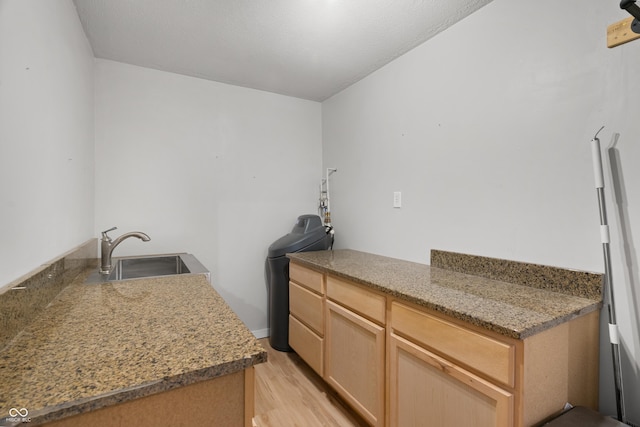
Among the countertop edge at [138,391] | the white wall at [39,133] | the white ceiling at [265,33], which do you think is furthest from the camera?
the white ceiling at [265,33]

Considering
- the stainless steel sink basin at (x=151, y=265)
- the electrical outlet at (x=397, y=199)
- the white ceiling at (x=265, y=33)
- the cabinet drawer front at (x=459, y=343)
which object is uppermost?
the white ceiling at (x=265, y=33)

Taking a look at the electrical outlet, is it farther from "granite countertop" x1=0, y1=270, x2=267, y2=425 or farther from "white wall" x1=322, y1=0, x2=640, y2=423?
"granite countertop" x1=0, y1=270, x2=267, y2=425

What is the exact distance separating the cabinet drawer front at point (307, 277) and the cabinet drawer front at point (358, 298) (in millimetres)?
104

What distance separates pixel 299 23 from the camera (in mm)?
1734

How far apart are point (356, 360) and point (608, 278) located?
1163 mm

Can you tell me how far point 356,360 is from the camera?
1.63 metres

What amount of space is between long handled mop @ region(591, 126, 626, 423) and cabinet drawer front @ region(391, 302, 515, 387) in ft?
1.47

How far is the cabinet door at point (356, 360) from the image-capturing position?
1478mm

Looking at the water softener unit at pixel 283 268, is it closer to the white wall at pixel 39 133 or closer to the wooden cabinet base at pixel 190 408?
the white wall at pixel 39 133

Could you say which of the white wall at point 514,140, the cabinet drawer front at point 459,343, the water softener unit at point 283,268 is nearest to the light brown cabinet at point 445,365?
the cabinet drawer front at point 459,343

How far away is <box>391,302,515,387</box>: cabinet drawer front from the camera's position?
96 centimetres

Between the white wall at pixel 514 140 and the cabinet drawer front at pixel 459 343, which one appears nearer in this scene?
the cabinet drawer front at pixel 459 343

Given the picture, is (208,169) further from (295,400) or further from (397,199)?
(295,400)

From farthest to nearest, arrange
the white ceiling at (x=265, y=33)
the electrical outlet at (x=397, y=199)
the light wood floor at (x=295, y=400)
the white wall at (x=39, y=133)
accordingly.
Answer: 1. the electrical outlet at (x=397, y=199)
2. the light wood floor at (x=295, y=400)
3. the white ceiling at (x=265, y=33)
4. the white wall at (x=39, y=133)
